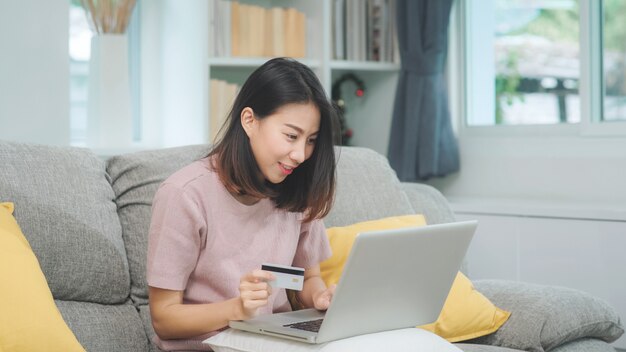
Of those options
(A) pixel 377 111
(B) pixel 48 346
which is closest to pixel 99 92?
(A) pixel 377 111

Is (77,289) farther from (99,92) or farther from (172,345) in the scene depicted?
(99,92)

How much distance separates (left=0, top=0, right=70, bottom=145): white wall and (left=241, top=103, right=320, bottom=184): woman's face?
1.31m

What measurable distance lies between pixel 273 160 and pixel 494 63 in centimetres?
223

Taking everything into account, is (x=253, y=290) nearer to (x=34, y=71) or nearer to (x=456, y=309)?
(x=456, y=309)

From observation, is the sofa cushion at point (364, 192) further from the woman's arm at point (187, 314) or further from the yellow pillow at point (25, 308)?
the yellow pillow at point (25, 308)

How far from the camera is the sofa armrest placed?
2.51 meters

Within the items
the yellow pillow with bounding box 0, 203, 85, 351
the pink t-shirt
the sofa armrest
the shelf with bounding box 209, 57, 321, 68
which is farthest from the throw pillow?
the shelf with bounding box 209, 57, 321, 68

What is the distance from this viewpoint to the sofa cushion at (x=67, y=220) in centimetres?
176

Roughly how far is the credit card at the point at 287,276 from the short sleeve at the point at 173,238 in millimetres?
213

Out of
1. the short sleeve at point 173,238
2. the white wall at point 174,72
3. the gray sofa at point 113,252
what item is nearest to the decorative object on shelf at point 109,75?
the white wall at point 174,72

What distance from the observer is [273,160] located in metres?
1.68

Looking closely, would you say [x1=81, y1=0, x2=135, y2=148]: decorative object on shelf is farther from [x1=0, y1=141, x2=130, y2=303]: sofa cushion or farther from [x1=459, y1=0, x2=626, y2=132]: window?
[x1=459, y1=0, x2=626, y2=132]: window

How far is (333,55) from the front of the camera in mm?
3656

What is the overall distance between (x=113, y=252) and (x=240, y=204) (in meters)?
0.33
